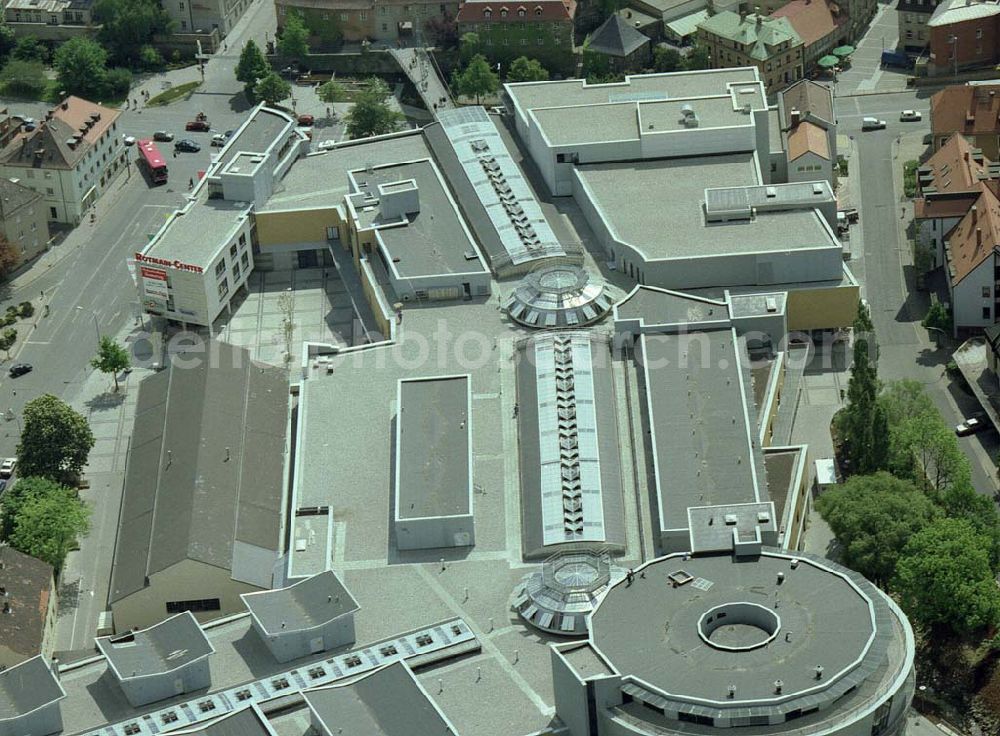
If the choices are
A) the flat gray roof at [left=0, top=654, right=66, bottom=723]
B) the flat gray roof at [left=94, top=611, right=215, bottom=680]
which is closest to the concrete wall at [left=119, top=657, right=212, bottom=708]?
the flat gray roof at [left=94, top=611, right=215, bottom=680]

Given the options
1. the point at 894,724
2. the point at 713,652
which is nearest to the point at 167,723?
the point at 713,652

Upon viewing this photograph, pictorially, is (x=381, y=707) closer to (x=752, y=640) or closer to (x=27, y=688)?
(x=27, y=688)

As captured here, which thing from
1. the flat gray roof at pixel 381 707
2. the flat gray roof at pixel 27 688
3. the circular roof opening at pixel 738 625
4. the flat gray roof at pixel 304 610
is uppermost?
the flat gray roof at pixel 27 688

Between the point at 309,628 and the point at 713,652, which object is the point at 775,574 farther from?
the point at 309,628

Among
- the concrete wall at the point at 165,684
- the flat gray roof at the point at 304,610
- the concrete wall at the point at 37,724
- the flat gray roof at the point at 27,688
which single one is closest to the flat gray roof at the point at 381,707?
the flat gray roof at the point at 304,610

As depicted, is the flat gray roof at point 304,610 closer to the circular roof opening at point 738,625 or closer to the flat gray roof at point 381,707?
the flat gray roof at point 381,707

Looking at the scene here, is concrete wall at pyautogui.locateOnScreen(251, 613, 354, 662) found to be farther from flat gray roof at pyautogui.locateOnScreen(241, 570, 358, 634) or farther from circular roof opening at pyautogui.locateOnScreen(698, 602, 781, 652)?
circular roof opening at pyautogui.locateOnScreen(698, 602, 781, 652)

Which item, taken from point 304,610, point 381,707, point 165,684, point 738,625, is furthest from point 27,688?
point 738,625
